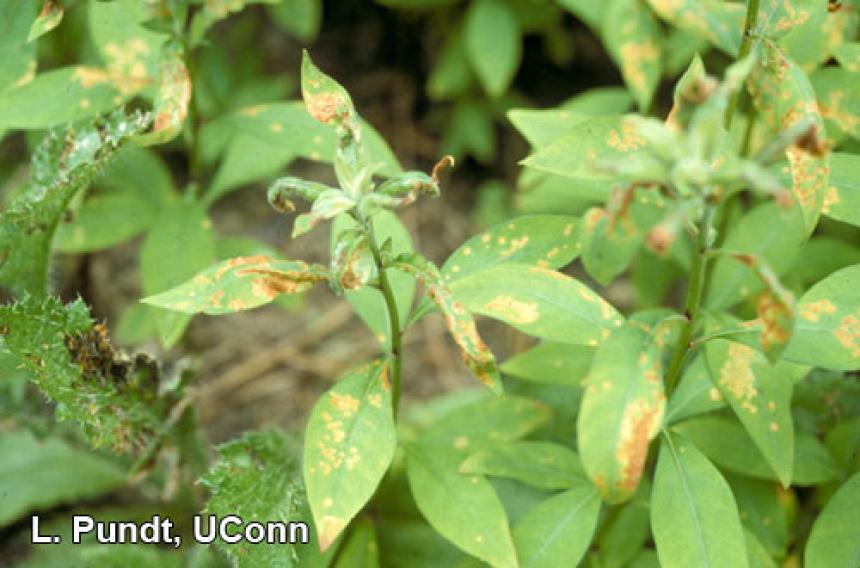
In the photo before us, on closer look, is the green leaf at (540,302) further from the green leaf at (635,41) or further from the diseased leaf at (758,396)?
the green leaf at (635,41)

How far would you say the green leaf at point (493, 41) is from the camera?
135 inches

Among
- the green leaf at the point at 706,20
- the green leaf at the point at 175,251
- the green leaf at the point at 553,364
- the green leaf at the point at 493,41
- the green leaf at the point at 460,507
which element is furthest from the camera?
the green leaf at the point at 493,41

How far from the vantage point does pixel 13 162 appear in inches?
137

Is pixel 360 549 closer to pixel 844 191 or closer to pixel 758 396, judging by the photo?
pixel 758 396

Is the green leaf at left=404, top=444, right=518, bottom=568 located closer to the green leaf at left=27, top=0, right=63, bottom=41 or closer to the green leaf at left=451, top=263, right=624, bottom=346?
the green leaf at left=451, top=263, right=624, bottom=346

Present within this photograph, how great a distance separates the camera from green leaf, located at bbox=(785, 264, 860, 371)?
1.74 metres

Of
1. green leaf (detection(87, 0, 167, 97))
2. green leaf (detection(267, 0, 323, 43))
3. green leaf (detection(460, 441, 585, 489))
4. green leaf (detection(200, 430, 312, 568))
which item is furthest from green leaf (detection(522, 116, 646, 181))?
green leaf (detection(267, 0, 323, 43))

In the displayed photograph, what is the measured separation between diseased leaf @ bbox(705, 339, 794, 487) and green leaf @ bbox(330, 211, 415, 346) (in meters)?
0.69

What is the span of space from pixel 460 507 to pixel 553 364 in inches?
20.9

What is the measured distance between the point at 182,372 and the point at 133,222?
0.55m

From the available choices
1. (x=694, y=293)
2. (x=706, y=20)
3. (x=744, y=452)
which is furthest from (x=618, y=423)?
(x=706, y=20)

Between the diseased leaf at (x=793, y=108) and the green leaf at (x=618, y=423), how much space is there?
0.51 m

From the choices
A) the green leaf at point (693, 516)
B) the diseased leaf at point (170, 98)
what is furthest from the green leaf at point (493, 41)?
the green leaf at point (693, 516)

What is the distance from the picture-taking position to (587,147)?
71.7 inches
